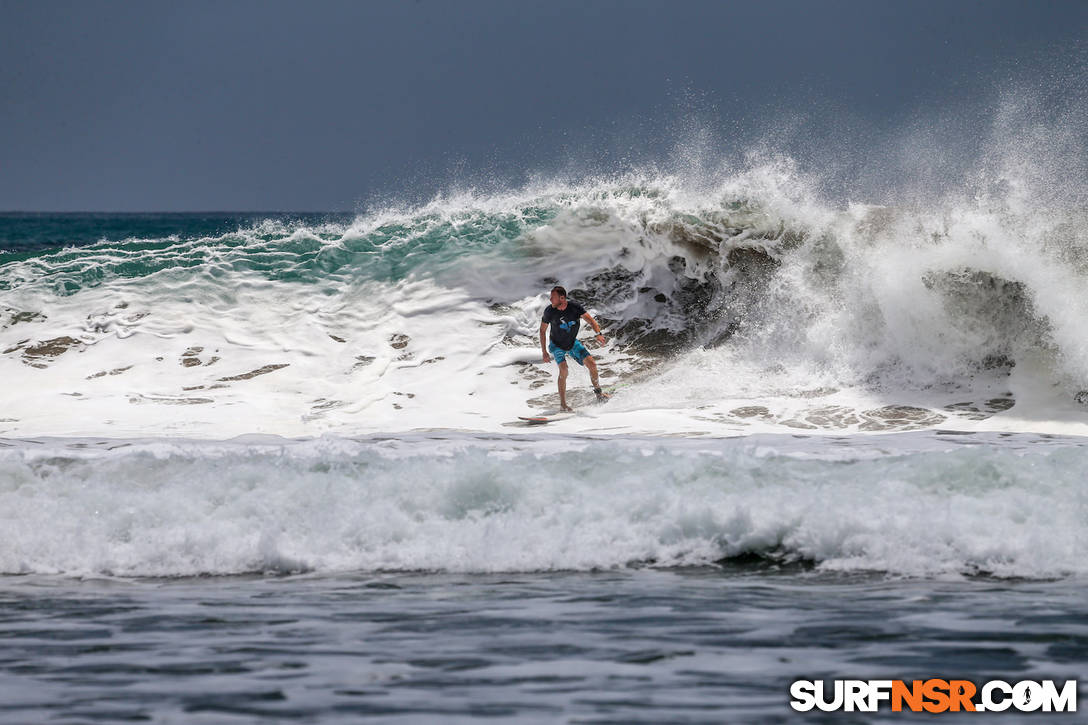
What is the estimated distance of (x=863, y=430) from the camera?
10.4 meters

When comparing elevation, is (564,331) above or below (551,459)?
above

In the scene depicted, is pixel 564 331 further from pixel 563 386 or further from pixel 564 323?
pixel 563 386

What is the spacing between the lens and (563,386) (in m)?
12.0

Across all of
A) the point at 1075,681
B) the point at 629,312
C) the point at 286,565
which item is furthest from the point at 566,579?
the point at 629,312

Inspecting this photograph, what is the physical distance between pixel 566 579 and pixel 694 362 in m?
7.42

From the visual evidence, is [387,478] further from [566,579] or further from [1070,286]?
[1070,286]

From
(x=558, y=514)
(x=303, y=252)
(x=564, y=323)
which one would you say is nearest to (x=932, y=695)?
(x=558, y=514)

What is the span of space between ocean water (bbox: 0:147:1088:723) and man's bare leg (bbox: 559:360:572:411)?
330 mm

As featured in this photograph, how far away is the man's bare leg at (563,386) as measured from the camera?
1188 cm

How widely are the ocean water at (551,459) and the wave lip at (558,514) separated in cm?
3

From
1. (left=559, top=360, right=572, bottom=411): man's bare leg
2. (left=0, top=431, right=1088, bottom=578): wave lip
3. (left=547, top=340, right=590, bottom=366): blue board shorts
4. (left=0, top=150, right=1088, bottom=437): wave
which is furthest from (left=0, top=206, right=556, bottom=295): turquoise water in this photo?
(left=0, top=431, right=1088, bottom=578): wave lip

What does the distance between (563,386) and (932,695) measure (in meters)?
8.28

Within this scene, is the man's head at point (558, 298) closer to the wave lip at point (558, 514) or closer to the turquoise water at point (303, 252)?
the turquoise water at point (303, 252)

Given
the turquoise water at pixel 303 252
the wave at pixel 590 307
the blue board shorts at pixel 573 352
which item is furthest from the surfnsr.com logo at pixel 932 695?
the turquoise water at pixel 303 252
